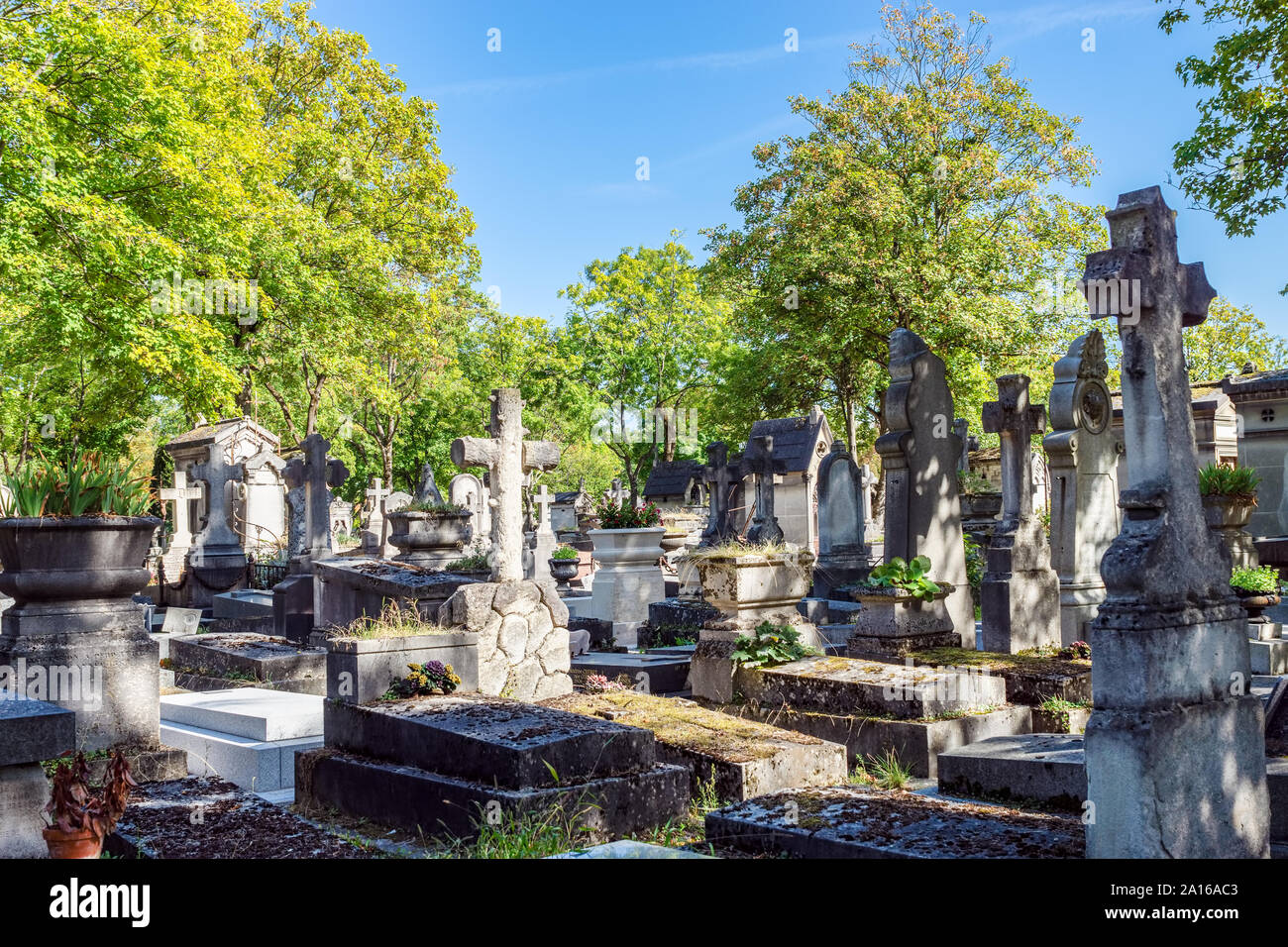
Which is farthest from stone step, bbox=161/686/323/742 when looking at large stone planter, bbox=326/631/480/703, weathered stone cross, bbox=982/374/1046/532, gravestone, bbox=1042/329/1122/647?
weathered stone cross, bbox=982/374/1046/532

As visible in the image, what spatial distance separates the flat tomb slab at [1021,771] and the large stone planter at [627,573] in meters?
8.57

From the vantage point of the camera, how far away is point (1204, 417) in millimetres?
20047

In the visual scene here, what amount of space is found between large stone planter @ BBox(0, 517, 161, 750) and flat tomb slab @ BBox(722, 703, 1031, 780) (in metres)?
4.43

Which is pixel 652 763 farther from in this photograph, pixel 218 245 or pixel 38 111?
pixel 218 245

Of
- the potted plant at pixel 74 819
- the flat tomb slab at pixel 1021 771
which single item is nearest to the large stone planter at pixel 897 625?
the flat tomb slab at pixel 1021 771

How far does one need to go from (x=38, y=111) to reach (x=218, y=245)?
5257mm

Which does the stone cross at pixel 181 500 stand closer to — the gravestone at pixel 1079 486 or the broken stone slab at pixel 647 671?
the broken stone slab at pixel 647 671

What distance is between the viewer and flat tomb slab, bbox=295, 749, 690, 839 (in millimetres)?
5023

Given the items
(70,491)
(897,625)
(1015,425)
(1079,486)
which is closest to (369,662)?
(70,491)

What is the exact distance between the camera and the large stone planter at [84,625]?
19.8 feet

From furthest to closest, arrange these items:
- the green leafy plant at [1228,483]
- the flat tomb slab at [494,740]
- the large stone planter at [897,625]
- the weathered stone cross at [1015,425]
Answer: the green leafy plant at [1228,483]
the weathered stone cross at [1015,425]
the large stone planter at [897,625]
the flat tomb slab at [494,740]

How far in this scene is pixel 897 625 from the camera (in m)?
8.89
